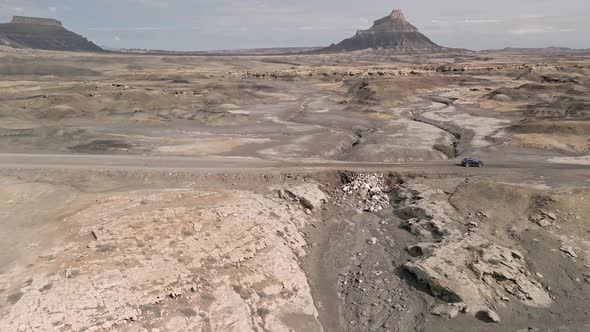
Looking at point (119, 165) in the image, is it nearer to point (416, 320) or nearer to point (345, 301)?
point (345, 301)

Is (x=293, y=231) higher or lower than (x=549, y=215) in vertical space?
lower

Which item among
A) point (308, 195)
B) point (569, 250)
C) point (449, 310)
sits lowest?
point (449, 310)

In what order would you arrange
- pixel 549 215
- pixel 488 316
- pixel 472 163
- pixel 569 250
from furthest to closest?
pixel 472 163 → pixel 549 215 → pixel 569 250 → pixel 488 316

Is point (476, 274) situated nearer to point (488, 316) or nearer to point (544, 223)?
point (488, 316)

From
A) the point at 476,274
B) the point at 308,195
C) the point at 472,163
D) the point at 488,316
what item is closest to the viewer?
the point at 488,316

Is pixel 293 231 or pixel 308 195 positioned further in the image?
pixel 308 195

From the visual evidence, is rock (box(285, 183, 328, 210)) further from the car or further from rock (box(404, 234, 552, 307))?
the car

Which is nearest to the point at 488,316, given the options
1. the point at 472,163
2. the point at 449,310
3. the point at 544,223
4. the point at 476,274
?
the point at 449,310
